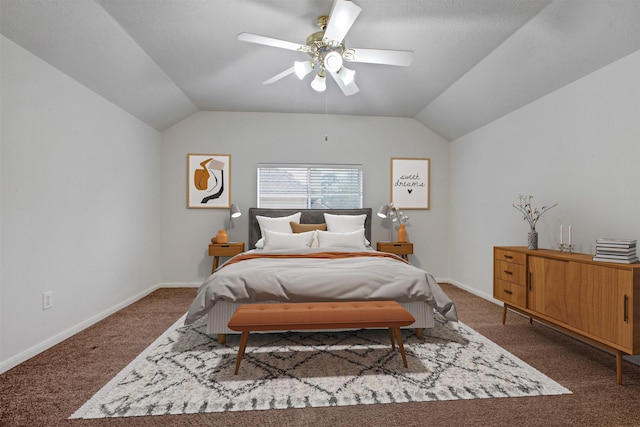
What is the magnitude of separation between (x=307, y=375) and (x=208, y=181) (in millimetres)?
3555

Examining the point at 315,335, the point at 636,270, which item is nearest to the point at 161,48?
the point at 315,335

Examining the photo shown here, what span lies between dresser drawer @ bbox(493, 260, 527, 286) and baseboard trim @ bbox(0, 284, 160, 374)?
4050 millimetres

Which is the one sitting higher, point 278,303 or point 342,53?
point 342,53

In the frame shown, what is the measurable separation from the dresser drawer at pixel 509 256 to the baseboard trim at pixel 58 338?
4076mm

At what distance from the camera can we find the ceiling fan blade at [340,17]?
1.98 meters

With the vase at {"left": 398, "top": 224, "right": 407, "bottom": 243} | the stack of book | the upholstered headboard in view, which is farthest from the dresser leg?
the upholstered headboard

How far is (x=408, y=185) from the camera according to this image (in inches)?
202

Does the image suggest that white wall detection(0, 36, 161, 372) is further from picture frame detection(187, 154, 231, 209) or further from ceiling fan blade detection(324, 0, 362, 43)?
ceiling fan blade detection(324, 0, 362, 43)

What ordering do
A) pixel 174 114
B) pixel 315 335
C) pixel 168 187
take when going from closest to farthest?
pixel 315 335 < pixel 174 114 < pixel 168 187

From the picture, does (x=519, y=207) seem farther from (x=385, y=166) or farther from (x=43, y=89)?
(x=43, y=89)

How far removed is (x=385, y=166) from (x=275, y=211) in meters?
1.89

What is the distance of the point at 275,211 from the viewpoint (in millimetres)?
4820

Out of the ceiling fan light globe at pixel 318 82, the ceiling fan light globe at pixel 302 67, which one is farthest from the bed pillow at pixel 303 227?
the ceiling fan light globe at pixel 302 67

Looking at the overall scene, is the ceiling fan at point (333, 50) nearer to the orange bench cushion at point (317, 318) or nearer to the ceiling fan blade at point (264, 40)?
the ceiling fan blade at point (264, 40)
